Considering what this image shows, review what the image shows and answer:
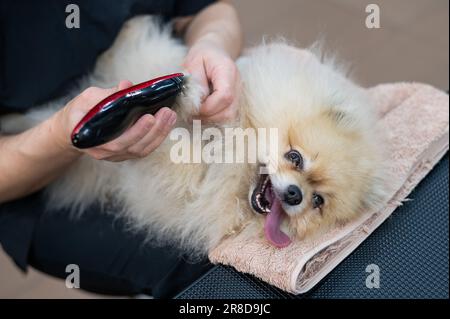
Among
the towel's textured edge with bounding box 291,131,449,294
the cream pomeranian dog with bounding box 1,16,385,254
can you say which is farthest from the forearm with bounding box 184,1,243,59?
the towel's textured edge with bounding box 291,131,449,294

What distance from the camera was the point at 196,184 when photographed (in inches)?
48.8

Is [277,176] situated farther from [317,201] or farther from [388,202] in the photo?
[388,202]

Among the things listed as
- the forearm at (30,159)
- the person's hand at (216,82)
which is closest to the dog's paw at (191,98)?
the person's hand at (216,82)

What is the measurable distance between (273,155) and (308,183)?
12 cm

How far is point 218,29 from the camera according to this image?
57.2 inches

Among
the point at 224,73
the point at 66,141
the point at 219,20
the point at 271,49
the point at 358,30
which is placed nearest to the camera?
the point at 66,141

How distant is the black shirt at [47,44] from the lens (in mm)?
1229

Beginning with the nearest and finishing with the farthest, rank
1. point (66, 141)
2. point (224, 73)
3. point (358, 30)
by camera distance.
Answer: point (66, 141)
point (224, 73)
point (358, 30)

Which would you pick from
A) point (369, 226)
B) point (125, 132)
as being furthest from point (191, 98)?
point (369, 226)

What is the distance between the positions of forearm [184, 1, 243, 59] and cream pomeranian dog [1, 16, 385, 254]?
0.45 feet

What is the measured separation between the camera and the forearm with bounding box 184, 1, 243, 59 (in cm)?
140

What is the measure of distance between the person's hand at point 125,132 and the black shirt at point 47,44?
311 mm
